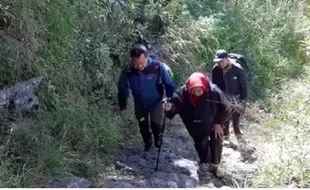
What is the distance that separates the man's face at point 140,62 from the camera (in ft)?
18.9

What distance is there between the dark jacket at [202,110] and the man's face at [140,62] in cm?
49

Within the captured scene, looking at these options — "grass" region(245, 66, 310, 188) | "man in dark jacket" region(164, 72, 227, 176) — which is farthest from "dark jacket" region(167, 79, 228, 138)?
"grass" region(245, 66, 310, 188)

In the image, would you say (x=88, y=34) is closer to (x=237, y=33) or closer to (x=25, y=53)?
(x=25, y=53)

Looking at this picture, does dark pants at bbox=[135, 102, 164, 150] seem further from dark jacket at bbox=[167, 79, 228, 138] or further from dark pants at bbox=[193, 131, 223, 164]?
dark pants at bbox=[193, 131, 223, 164]

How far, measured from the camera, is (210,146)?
240 inches

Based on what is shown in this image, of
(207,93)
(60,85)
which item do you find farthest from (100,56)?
(207,93)

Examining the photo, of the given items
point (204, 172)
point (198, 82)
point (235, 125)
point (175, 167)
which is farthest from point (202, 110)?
point (235, 125)

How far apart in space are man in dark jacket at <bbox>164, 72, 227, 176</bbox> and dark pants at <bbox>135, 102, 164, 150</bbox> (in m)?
0.42

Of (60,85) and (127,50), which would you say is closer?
(60,85)

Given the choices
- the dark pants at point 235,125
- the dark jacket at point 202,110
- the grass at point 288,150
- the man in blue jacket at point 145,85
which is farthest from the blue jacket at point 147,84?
the dark pants at point 235,125

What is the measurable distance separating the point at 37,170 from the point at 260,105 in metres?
5.90

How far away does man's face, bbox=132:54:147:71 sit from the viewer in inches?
227

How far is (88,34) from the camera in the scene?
729cm

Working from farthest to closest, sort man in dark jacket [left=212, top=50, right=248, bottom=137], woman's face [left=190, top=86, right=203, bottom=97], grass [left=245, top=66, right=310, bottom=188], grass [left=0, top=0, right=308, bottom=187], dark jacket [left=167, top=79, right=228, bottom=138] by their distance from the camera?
man in dark jacket [left=212, top=50, right=248, bottom=137] < dark jacket [left=167, top=79, right=228, bottom=138] < woman's face [left=190, top=86, right=203, bottom=97] < grass [left=0, top=0, right=308, bottom=187] < grass [left=245, top=66, right=310, bottom=188]
